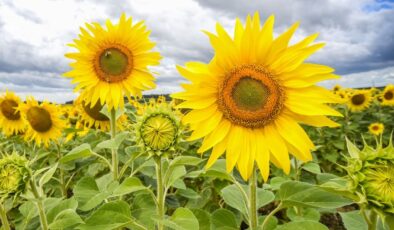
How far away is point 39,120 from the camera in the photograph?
215 inches

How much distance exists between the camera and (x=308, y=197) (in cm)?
208

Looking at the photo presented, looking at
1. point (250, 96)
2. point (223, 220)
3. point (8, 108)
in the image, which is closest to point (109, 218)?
point (223, 220)

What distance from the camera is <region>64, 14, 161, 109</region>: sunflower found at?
13.2 feet

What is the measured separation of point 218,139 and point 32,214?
1.52 m

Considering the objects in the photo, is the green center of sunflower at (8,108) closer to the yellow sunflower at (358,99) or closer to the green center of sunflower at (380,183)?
the green center of sunflower at (380,183)

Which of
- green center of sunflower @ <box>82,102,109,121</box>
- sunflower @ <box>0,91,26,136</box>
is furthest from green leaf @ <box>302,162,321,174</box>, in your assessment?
sunflower @ <box>0,91,26,136</box>

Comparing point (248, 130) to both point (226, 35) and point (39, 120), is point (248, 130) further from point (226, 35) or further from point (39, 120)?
point (39, 120)

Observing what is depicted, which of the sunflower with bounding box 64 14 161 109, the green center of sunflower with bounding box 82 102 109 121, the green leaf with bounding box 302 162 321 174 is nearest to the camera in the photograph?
the green leaf with bounding box 302 162 321 174

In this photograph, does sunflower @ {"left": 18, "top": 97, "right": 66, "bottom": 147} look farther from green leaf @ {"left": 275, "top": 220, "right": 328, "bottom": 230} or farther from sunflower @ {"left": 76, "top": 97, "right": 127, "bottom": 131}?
green leaf @ {"left": 275, "top": 220, "right": 328, "bottom": 230}

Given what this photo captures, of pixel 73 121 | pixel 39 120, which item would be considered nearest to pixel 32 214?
pixel 39 120

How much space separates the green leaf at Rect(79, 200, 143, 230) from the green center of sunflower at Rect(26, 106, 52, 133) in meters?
3.65

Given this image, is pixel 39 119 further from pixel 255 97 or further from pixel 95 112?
A: pixel 255 97

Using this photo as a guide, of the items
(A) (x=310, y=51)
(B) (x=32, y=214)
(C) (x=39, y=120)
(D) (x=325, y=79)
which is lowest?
(B) (x=32, y=214)

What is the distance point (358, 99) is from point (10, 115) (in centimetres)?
905
